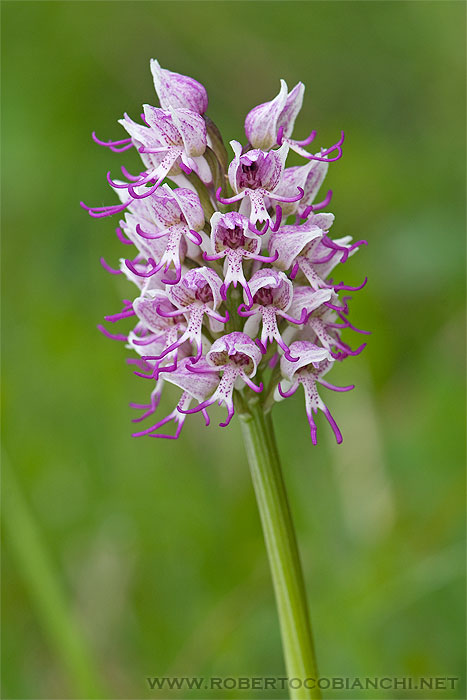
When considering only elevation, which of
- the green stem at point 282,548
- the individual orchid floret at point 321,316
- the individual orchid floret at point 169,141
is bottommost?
the green stem at point 282,548

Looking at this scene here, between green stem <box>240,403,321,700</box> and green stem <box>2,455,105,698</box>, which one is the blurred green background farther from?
green stem <box>240,403,321,700</box>

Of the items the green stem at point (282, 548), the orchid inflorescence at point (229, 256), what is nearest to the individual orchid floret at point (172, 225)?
the orchid inflorescence at point (229, 256)

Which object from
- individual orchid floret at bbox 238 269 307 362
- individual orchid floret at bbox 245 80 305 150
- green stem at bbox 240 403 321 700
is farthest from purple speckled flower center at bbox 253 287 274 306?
individual orchid floret at bbox 245 80 305 150

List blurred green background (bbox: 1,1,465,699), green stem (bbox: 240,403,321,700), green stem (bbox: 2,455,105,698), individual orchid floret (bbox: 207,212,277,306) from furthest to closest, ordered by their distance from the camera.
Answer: blurred green background (bbox: 1,1,465,699)
green stem (bbox: 2,455,105,698)
green stem (bbox: 240,403,321,700)
individual orchid floret (bbox: 207,212,277,306)

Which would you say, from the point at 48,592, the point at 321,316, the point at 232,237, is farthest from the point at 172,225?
the point at 48,592

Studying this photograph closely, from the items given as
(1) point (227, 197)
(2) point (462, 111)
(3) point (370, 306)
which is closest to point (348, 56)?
(2) point (462, 111)

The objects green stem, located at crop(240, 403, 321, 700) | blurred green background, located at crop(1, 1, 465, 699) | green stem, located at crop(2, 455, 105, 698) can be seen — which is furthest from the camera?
blurred green background, located at crop(1, 1, 465, 699)

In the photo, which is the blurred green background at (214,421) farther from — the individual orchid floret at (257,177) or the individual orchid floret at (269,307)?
the individual orchid floret at (257,177)
